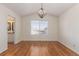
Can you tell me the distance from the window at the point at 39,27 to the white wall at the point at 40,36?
0.27 metres

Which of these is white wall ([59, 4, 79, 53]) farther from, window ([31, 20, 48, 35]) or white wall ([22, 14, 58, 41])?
window ([31, 20, 48, 35])

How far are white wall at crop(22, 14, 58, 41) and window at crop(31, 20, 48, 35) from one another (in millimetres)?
272

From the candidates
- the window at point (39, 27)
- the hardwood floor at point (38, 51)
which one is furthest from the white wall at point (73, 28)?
the window at point (39, 27)

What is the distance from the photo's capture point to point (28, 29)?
11000 mm

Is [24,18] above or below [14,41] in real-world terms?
above

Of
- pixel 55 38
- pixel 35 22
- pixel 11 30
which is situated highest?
pixel 35 22

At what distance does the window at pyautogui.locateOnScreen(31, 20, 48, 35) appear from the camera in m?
11.0

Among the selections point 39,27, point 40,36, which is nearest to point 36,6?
point 39,27

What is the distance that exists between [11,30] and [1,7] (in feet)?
13.7

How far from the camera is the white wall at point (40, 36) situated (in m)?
10.9

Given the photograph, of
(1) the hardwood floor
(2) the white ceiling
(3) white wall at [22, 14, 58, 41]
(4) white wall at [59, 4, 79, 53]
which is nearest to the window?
(3) white wall at [22, 14, 58, 41]

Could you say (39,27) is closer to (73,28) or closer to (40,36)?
(40,36)

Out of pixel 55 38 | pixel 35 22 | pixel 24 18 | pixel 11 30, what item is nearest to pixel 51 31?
pixel 55 38

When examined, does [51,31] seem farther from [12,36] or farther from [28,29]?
[12,36]
